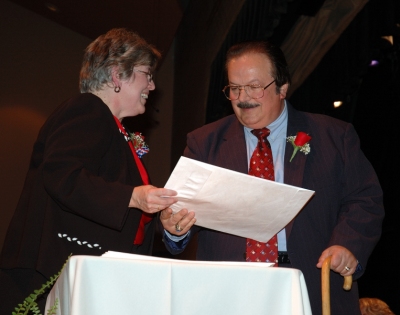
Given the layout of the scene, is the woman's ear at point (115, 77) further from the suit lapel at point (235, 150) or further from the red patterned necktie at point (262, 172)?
the red patterned necktie at point (262, 172)

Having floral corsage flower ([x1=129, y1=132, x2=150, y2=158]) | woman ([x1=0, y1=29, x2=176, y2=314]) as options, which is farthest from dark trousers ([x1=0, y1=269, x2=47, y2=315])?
floral corsage flower ([x1=129, y1=132, x2=150, y2=158])

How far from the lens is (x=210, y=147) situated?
3.28m

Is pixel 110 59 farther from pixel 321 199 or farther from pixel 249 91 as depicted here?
pixel 321 199

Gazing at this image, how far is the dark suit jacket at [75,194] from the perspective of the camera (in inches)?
101

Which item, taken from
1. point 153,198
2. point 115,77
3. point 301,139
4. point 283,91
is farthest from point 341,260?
point 115,77

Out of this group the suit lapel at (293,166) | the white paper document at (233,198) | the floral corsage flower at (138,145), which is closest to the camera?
the white paper document at (233,198)

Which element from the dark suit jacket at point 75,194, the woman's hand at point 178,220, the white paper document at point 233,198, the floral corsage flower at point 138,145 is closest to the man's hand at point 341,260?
the white paper document at point 233,198

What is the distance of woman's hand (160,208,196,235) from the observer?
253cm

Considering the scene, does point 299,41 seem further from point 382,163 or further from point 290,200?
point 290,200

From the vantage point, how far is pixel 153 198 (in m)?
2.38

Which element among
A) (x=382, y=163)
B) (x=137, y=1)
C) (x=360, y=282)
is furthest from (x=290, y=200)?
(x=137, y=1)

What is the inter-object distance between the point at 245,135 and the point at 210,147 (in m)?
0.19

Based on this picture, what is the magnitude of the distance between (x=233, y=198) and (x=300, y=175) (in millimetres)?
724

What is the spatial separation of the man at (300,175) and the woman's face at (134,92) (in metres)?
0.32
